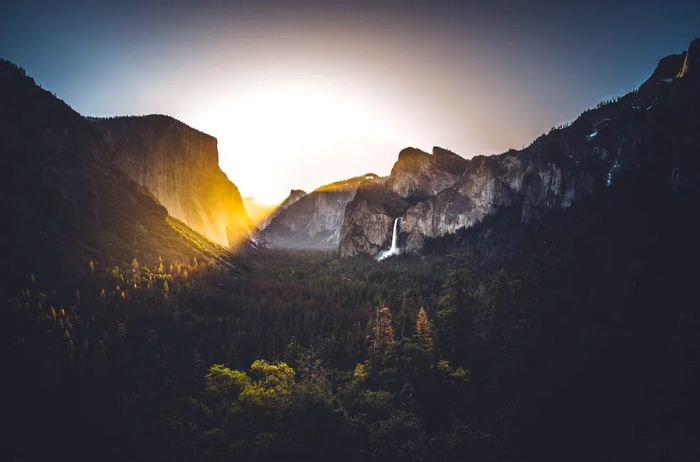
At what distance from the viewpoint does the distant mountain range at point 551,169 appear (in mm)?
58031

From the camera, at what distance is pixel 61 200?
7606 cm

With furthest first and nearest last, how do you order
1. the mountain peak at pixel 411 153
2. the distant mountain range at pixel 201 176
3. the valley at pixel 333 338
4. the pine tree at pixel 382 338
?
the mountain peak at pixel 411 153
the distant mountain range at pixel 201 176
the pine tree at pixel 382 338
the valley at pixel 333 338

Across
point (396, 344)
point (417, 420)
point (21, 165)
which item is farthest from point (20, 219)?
point (417, 420)

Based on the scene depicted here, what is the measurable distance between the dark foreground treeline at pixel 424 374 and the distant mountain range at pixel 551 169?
507 inches

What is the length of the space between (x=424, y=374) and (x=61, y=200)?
83.7m

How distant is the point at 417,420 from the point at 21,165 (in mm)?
89390

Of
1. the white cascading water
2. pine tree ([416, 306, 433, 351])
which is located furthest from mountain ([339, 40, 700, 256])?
pine tree ([416, 306, 433, 351])

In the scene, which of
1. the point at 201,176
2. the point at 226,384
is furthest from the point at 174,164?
the point at 226,384

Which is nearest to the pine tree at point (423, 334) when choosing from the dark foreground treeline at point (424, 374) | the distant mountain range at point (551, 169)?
the dark foreground treeline at point (424, 374)

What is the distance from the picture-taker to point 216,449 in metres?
26.3

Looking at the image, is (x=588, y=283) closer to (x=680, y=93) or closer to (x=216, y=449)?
(x=216, y=449)

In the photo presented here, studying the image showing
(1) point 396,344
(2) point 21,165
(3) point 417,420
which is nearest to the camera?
(3) point 417,420

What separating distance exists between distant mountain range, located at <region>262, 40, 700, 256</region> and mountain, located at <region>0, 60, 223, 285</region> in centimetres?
9458

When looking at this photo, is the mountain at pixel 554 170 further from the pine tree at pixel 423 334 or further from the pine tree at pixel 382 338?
the pine tree at pixel 382 338
